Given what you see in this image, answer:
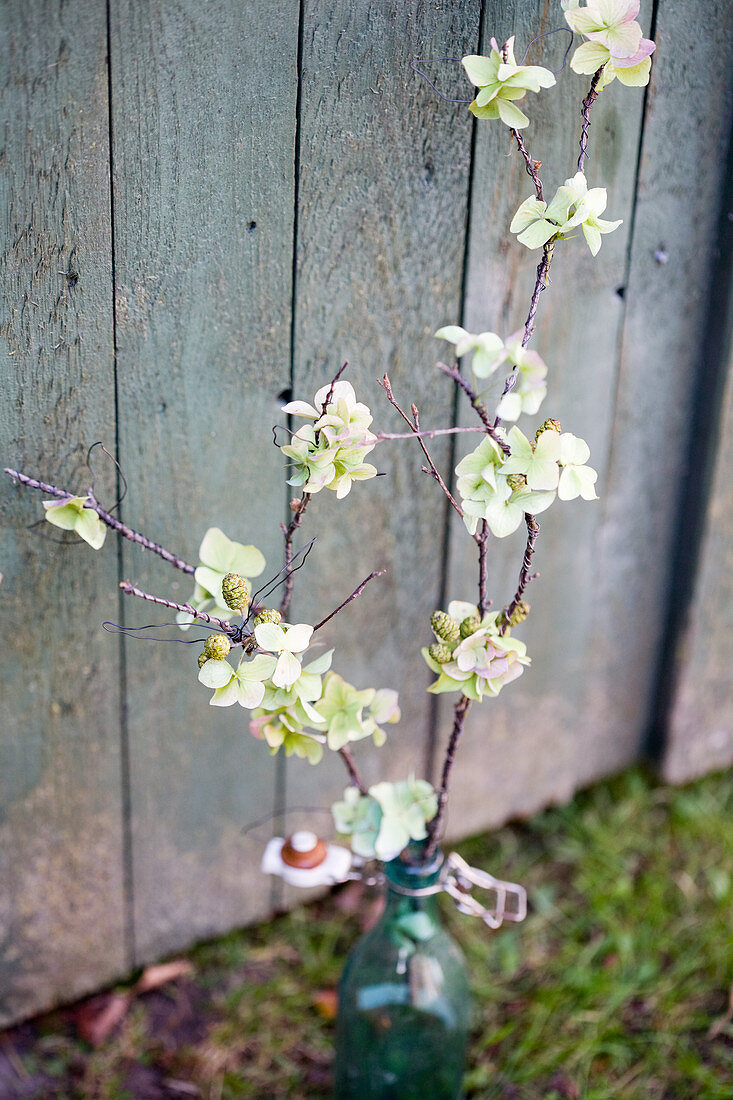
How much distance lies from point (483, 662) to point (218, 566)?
11.2 inches

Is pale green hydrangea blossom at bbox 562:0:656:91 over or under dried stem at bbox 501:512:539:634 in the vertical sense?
over

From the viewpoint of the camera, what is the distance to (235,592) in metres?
0.90

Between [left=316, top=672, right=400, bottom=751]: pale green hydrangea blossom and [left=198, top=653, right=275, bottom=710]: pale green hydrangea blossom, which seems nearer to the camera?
[left=198, top=653, right=275, bottom=710]: pale green hydrangea blossom

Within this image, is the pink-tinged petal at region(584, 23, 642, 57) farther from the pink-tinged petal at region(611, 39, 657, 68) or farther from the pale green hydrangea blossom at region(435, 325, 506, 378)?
the pale green hydrangea blossom at region(435, 325, 506, 378)

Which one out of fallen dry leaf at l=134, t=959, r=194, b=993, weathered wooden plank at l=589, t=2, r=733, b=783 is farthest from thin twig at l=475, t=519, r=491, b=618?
fallen dry leaf at l=134, t=959, r=194, b=993

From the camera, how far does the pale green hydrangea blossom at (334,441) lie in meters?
0.84

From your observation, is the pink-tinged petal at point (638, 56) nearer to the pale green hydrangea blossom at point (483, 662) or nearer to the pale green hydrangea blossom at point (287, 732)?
the pale green hydrangea blossom at point (483, 662)

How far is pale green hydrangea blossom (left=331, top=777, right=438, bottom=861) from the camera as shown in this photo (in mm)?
1017

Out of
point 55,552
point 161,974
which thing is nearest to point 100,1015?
point 161,974

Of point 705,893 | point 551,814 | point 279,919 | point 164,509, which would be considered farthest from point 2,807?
point 705,893

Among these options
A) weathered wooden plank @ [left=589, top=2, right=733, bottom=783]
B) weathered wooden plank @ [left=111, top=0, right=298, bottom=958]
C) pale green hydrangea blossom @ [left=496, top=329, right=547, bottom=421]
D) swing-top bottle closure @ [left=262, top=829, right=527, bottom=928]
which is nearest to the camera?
pale green hydrangea blossom @ [left=496, top=329, right=547, bottom=421]

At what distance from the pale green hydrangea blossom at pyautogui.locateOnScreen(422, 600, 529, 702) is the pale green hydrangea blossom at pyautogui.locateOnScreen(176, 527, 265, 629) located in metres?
0.20

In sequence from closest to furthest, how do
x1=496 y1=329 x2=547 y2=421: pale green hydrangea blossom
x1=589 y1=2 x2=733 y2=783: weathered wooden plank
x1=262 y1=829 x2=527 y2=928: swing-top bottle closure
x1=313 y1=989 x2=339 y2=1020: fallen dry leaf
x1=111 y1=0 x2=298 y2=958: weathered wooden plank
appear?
1. x1=496 y1=329 x2=547 y2=421: pale green hydrangea blossom
2. x1=111 y1=0 x2=298 y2=958: weathered wooden plank
3. x1=262 y1=829 x2=527 y2=928: swing-top bottle closure
4. x1=589 y1=2 x2=733 y2=783: weathered wooden plank
5. x1=313 y1=989 x2=339 y2=1020: fallen dry leaf

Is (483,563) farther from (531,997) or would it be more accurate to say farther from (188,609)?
(531,997)
